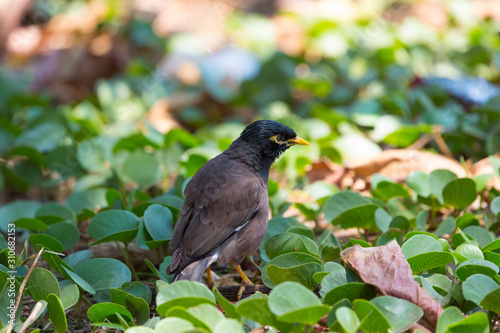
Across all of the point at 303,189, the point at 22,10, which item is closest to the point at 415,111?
the point at 303,189

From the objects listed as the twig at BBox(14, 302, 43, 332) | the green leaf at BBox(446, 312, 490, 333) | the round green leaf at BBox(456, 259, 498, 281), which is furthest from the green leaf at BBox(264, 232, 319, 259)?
the twig at BBox(14, 302, 43, 332)

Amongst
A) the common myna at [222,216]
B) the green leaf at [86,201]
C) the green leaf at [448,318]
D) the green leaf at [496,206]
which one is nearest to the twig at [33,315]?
the common myna at [222,216]

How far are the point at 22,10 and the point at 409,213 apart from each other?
18.7 feet

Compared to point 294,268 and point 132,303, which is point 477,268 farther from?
point 132,303

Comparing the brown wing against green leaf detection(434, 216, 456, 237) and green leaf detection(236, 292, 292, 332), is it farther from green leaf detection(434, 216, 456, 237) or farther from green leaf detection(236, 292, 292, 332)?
green leaf detection(434, 216, 456, 237)

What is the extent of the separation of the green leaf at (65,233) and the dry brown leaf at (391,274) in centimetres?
145

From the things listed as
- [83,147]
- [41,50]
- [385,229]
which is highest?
[385,229]

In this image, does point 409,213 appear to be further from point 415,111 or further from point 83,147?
point 83,147

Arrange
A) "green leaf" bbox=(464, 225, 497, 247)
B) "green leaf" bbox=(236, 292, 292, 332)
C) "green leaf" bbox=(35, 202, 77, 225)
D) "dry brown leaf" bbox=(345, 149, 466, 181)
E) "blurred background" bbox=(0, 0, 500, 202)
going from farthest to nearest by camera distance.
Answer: "blurred background" bbox=(0, 0, 500, 202), "dry brown leaf" bbox=(345, 149, 466, 181), "green leaf" bbox=(35, 202, 77, 225), "green leaf" bbox=(464, 225, 497, 247), "green leaf" bbox=(236, 292, 292, 332)

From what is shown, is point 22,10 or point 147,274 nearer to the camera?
point 147,274

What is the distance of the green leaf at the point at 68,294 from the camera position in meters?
2.41

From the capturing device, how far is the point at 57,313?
2.30m

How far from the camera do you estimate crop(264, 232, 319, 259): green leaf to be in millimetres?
2652

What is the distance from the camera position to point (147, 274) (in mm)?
2943
